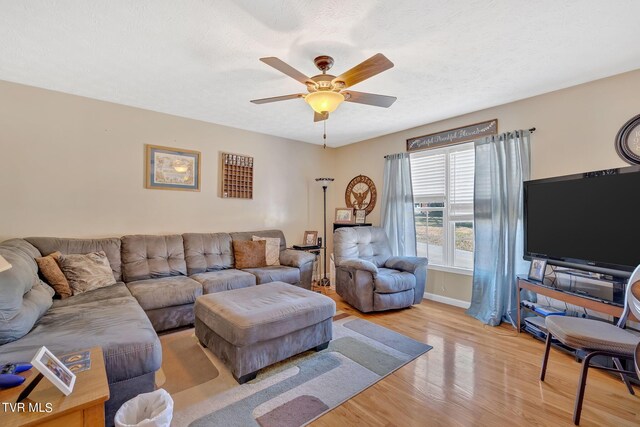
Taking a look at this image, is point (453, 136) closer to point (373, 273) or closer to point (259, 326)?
point (373, 273)

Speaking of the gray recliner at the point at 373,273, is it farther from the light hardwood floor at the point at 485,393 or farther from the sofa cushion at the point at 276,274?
the light hardwood floor at the point at 485,393

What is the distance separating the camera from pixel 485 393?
1905mm

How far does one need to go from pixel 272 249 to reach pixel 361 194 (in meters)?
1.87

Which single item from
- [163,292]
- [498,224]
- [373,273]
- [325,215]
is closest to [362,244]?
[373,273]

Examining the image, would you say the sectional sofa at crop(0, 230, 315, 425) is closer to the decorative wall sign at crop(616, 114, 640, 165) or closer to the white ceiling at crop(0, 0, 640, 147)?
the white ceiling at crop(0, 0, 640, 147)

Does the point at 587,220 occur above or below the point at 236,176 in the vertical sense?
below

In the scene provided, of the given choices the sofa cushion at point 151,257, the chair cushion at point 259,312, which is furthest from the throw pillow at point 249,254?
the chair cushion at point 259,312

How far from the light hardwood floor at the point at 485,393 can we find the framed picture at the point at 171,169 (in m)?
3.16

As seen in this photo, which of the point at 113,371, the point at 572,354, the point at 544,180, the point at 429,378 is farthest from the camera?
the point at 544,180

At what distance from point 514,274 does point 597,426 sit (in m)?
1.62

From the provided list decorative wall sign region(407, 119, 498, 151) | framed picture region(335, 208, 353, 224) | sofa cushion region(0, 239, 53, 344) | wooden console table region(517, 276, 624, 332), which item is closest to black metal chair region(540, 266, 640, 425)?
wooden console table region(517, 276, 624, 332)

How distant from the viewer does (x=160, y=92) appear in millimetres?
2910

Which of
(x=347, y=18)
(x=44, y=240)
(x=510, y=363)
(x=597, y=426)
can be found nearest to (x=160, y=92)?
(x=44, y=240)

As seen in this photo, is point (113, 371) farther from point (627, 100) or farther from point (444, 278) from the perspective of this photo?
point (627, 100)
